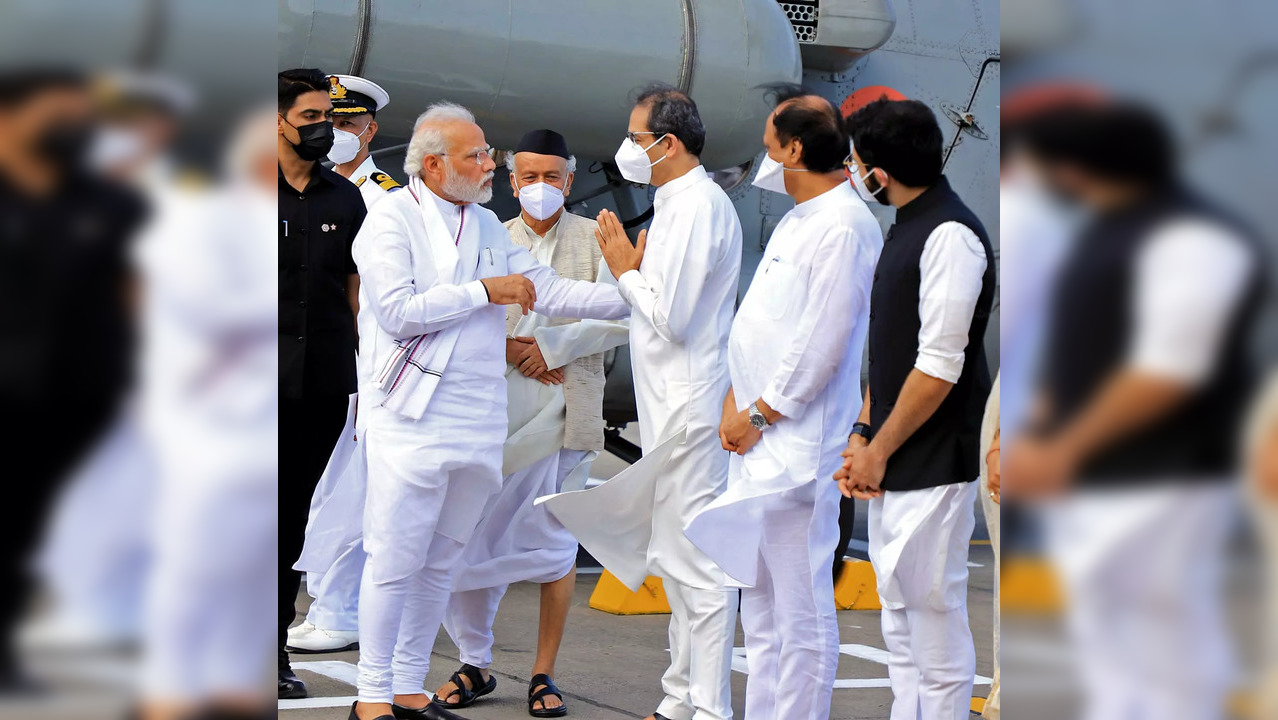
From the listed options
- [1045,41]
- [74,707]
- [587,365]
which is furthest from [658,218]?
[74,707]

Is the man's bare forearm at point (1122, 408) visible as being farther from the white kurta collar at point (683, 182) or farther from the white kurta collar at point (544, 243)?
the white kurta collar at point (544, 243)

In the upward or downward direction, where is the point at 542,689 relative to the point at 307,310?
downward

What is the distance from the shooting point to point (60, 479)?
83 centimetres

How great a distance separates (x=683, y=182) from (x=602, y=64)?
7.54ft

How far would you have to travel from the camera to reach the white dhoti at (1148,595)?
36.1 inches

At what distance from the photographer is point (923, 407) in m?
2.81

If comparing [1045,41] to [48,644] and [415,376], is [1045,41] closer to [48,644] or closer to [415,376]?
[48,644]

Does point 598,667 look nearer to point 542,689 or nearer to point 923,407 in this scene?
point 542,689

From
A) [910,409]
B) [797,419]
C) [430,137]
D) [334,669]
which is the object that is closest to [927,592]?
[910,409]

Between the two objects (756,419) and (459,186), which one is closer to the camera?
(756,419)

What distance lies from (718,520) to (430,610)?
1060mm

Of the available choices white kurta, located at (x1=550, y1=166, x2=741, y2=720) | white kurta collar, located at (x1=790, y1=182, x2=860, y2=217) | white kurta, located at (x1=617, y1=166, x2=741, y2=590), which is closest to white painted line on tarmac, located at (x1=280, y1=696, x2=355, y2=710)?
white kurta, located at (x1=550, y1=166, x2=741, y2=720)

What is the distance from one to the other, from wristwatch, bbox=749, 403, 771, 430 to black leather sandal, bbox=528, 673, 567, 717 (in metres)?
1.26

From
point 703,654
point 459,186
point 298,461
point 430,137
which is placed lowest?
point 703,654
